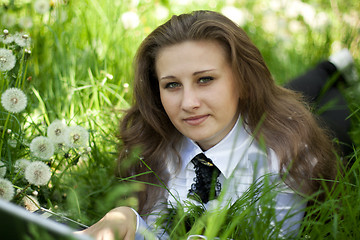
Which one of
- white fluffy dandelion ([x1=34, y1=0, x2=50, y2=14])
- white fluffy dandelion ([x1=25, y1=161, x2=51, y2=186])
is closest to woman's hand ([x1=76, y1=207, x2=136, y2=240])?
white fluffy dandelion ([x1=25, y1=161, x2=51, y2=186])

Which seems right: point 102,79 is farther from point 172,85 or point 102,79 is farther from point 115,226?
point 115,226

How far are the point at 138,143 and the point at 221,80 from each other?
1.73 feet

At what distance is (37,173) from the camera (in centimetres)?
161

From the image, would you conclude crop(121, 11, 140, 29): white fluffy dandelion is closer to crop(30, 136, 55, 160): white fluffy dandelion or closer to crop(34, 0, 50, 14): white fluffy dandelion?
crop(34, 0, 50, 14): white fluffy dandelion

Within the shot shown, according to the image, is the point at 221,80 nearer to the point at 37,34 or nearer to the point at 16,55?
the point at 16,55

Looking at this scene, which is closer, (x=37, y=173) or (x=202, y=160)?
(x=37, y=173)

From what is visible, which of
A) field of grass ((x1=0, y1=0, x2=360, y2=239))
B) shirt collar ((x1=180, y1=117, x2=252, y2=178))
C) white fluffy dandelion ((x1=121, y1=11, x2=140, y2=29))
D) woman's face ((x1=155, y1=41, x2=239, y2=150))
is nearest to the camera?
field of grass ((x1=0, y1=0, x2=360, y2=239))

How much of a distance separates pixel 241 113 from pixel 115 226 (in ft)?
2.42

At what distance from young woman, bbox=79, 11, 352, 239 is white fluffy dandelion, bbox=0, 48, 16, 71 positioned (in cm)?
53

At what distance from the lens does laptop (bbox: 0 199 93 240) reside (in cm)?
80

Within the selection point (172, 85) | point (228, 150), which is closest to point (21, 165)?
point (172, 85)

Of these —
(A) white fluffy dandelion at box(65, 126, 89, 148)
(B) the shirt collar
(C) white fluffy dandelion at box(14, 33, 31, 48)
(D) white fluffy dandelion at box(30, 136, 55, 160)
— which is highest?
(C) white fluffy dandelion at box(14, 33, 31, 48)

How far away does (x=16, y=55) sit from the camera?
5.81ft

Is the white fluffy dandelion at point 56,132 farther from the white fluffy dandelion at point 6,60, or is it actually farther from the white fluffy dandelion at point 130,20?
the white fluffy dandelion at point 130,20
